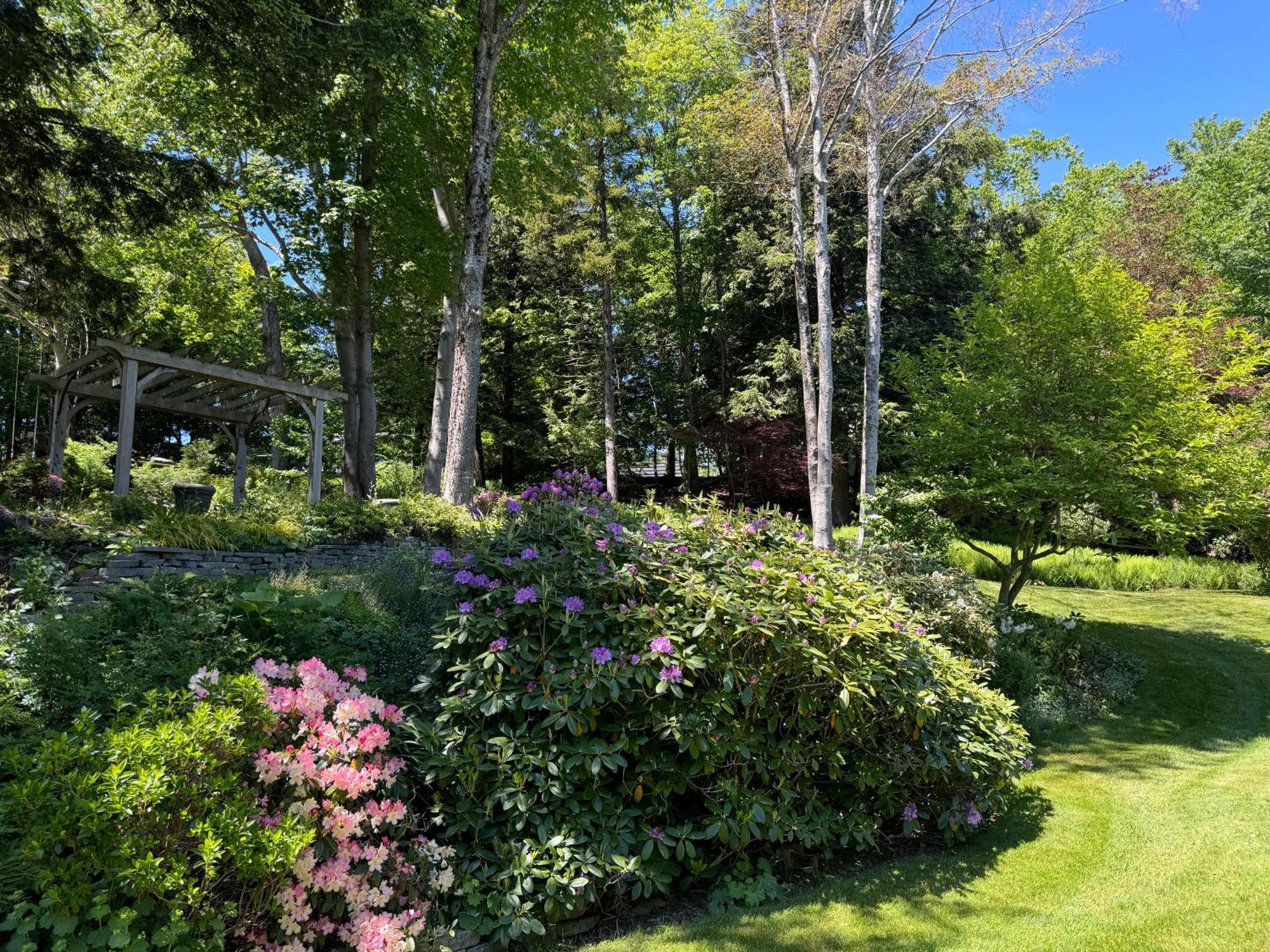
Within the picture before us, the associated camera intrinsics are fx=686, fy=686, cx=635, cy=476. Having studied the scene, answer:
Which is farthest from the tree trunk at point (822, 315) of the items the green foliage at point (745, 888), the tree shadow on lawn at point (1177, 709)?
the green foliage at point (745, 888)

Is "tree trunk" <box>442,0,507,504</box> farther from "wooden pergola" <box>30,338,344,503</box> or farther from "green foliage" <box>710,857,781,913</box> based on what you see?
"green foliage" <box>710,857,781,913</box>

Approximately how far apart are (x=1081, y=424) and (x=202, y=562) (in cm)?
948

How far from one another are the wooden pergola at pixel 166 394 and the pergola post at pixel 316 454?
0.5 inches

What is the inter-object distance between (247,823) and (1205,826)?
4748 mm

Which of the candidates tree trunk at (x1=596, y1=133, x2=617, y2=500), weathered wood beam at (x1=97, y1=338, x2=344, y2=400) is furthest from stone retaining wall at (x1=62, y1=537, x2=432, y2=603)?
tree trunk at (x1=596, y1=133, x2=617, y2=500)


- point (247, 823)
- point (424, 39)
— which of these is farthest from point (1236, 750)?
point (424, 39)

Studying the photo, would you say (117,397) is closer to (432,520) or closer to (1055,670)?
(432,520)

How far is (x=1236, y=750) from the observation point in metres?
5.46

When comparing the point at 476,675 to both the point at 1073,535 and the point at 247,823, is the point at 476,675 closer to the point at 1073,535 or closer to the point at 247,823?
the point at 247,823

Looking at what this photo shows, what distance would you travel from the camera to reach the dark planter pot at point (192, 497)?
8062 mm

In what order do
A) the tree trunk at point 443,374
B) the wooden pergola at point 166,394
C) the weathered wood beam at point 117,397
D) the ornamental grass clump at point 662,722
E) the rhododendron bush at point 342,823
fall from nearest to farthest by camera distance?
the rhododendron bush at point 342,823 < the ornamental grass clump at point 662,722 < the wooden pergola at point 166,394 < the weathered wood beam at point 117,397 < the tree trunk at point 443,374

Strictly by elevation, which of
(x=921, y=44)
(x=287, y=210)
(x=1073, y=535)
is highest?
(x=921, y=44)

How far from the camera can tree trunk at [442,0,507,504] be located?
8961mm

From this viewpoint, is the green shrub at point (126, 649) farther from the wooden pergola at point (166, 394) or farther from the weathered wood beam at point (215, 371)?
the weathered wood beam at point (215, 371)
